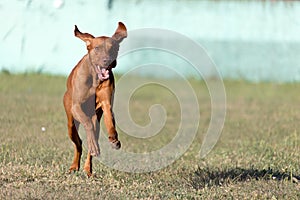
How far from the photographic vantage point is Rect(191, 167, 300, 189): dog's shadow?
7203mm

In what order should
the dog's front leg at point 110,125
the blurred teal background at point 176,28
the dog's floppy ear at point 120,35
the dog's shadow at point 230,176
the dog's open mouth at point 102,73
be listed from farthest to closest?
the blurred teal background at point 176,28 < the dog's shadow at point 230,176 < the dog's floppy ear at point 120,35 < the dog's open mouth at point 102,73 < the dog's front leg at point 110,125

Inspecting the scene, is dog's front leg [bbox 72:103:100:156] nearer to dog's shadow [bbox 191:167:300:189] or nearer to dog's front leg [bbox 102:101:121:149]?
dog's front leg [bbox 102:101:121:149]

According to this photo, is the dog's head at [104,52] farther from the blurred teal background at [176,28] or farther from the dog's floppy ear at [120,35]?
the blurred teal background at [176,28]

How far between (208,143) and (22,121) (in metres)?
2.94

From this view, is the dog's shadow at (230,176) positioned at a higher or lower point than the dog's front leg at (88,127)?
lower

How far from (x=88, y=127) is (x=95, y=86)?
1.13 ft

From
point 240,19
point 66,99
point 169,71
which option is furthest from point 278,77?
point 66,99

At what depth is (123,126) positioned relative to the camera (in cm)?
1240

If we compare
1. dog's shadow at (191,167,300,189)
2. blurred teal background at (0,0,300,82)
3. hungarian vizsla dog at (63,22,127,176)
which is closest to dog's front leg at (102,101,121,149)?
hungarian vizsla dog at (63,22,127,176)

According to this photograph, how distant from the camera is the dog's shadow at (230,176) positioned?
7.20 meters

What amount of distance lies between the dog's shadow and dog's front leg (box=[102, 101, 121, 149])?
97cm

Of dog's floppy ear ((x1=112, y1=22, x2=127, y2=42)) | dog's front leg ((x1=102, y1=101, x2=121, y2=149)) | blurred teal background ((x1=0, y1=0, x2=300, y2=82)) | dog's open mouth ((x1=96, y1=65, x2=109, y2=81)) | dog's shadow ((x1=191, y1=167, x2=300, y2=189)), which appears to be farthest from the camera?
blurred teal background ((x1=0, y1=0, x2=300, y2=82))

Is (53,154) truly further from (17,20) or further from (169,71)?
(17,20)

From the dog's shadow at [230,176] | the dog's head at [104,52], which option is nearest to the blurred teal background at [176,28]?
the dog's shadow at [230,176]
